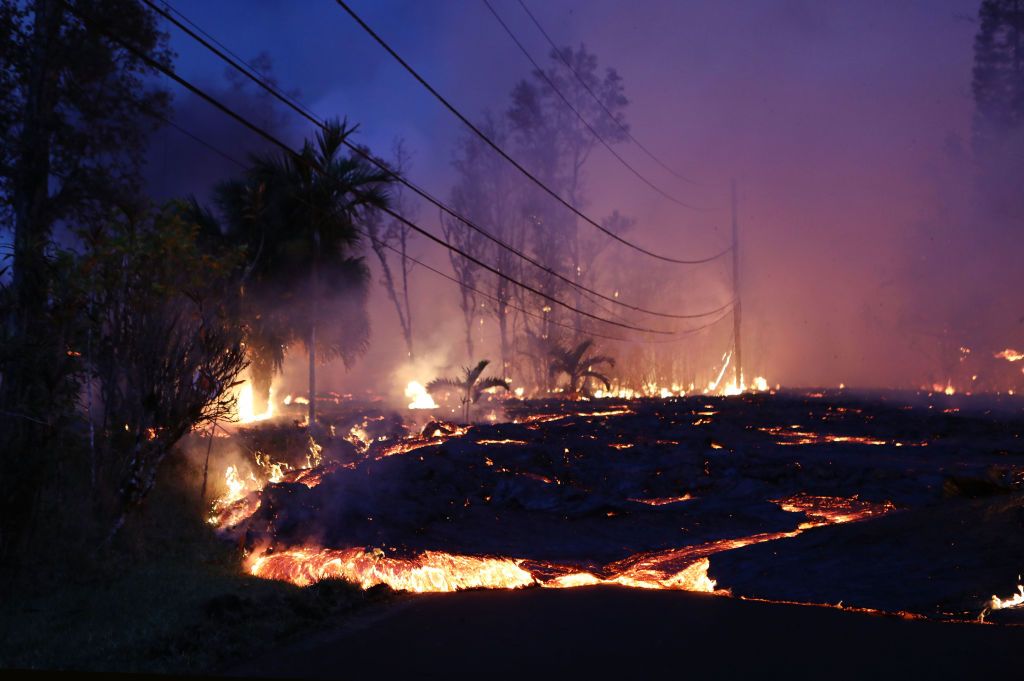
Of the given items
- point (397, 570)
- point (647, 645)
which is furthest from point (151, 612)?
point (647, 645)

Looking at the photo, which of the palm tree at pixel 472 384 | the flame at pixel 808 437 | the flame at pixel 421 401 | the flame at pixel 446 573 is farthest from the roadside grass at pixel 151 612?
the flame at pixel 421 401

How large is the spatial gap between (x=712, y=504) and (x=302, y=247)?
13173 mm

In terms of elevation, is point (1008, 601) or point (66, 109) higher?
point (66, 109)

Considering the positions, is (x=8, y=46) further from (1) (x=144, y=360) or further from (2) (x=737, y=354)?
(2) (x=737, y=354)

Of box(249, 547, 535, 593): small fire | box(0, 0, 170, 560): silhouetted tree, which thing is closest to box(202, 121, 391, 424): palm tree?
box(0, 0, 170, 560): silhouetted tree

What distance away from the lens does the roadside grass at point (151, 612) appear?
242 inches

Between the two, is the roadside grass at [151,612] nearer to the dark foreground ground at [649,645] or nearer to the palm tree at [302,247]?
the dark foreground ground at [649,645]

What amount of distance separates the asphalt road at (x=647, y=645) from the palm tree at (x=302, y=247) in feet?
41.5

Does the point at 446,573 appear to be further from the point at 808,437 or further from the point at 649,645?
the point at 808,437

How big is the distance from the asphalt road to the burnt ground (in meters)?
0.61

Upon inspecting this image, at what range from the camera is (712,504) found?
1261cm

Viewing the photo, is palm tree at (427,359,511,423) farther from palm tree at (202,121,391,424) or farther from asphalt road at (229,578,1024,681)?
asphalt road at (229,578,1024,681)

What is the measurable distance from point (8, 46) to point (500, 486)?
13.5 m

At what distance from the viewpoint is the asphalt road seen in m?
5.69
